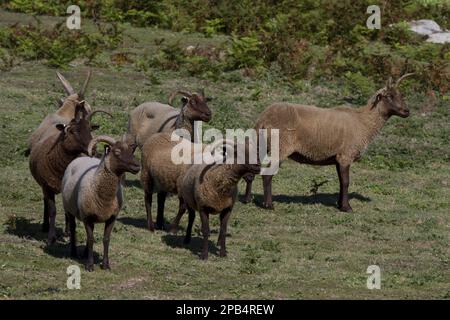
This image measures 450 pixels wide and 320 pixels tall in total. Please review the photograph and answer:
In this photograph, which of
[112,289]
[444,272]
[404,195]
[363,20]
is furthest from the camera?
[363,20]

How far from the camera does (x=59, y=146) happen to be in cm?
1827

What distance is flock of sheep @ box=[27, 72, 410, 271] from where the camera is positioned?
16641 mm

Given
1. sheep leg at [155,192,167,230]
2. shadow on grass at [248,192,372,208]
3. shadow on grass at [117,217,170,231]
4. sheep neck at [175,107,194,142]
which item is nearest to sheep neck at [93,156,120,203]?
sheep leg at [155,192,167,230]

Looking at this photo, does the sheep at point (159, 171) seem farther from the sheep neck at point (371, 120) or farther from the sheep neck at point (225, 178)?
the sheep neck at point (371, 120)

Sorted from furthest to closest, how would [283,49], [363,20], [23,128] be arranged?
[363,20], [283,49], [23,128]

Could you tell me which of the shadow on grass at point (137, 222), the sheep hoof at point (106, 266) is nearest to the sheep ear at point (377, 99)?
the shadow on grass at point (137, 222)

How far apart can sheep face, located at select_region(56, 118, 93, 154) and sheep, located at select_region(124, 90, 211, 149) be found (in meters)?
4.41

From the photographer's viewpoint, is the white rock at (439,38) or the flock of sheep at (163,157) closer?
the flock of sheep at (163,157)

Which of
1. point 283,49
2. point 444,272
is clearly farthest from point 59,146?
point 283,49

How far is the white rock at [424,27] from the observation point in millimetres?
36219

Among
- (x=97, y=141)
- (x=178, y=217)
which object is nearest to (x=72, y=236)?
(x=97, y=141)

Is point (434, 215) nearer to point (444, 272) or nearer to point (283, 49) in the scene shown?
point (444, 272)

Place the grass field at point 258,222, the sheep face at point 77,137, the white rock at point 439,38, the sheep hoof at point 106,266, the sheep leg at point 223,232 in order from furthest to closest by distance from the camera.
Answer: the white rock at point 439,38
the sheep face at point 77,137
the sheep leg at point 223,232
the sheep hoof at point 106,266
the grass field at point 258,222

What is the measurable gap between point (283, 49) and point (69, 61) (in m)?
6.36
